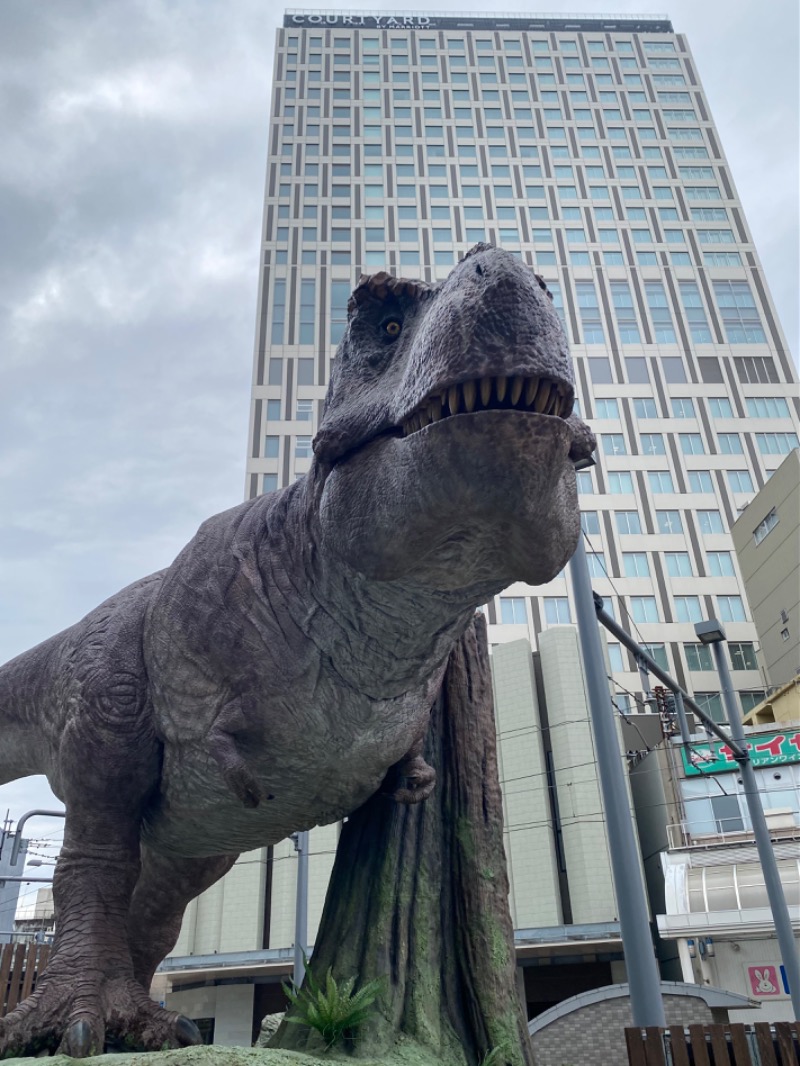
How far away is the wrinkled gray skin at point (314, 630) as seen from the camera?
169cm

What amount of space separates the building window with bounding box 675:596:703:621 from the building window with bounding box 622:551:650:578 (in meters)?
1.80

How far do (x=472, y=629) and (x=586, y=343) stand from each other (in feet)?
148

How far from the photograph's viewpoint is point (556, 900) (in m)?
23.7

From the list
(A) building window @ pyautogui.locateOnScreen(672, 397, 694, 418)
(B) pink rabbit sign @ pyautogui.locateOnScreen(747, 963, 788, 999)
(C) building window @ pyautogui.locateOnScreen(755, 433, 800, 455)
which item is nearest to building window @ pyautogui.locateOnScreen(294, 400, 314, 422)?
(A) building window @ pyautogui.locateOnScreen(672, 397, 694, 418)

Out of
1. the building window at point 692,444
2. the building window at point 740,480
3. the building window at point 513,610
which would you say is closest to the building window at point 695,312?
the building window at point 692,444

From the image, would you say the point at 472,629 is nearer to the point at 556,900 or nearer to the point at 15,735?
the point at 15,735

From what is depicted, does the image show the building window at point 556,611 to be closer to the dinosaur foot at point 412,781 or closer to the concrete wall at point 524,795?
the concrete wall at point 524,795

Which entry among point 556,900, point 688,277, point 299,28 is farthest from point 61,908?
point 299,28

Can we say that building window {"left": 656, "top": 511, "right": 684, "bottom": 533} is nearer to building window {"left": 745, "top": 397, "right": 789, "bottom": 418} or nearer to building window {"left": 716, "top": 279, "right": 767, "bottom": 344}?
building window {"left": 745, "top": 397, "right": 789, "bottom": 418}

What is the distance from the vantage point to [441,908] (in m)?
2.69

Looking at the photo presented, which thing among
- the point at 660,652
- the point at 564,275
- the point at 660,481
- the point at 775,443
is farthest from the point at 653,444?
the point at 564,275

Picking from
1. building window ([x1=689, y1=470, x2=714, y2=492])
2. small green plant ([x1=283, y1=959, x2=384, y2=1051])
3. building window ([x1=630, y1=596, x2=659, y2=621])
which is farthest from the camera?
building window ([x1=689, y1=470, x2=714, y2=492])

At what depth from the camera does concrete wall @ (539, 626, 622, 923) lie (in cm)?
2359

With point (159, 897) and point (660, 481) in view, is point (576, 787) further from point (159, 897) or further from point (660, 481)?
point (159, 897)
